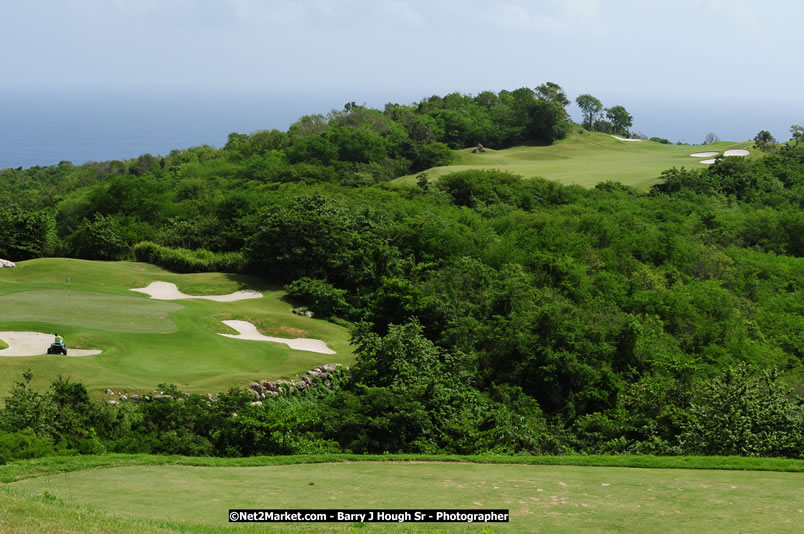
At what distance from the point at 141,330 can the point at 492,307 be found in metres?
14.6

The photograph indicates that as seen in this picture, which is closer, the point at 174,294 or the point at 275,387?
the point at 275,387

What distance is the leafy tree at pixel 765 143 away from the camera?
88.2 metres

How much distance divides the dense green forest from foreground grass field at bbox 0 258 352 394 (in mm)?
1943

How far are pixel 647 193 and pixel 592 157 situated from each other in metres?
27.3

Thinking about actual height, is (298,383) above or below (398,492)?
below

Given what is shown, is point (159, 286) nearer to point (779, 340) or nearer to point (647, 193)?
A: point (779, 340)

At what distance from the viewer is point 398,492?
12.6 meters

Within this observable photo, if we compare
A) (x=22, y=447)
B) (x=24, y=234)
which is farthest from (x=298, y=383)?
(x=24, y=234)

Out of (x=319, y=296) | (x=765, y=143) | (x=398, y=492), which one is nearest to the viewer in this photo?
(x=398, y=492)

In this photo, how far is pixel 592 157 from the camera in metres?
93.2

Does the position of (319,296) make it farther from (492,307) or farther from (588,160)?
(588,160)

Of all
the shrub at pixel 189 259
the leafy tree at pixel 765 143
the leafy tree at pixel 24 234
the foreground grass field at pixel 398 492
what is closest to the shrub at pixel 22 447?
the foreground grass field at pixel 398 492

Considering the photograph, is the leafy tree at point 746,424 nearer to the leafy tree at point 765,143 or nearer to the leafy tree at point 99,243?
the leafy tree at point 99,243

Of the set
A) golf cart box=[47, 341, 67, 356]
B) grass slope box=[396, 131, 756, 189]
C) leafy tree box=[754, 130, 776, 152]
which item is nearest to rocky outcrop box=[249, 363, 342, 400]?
golf cart box=[47, 341, 67, 356]
